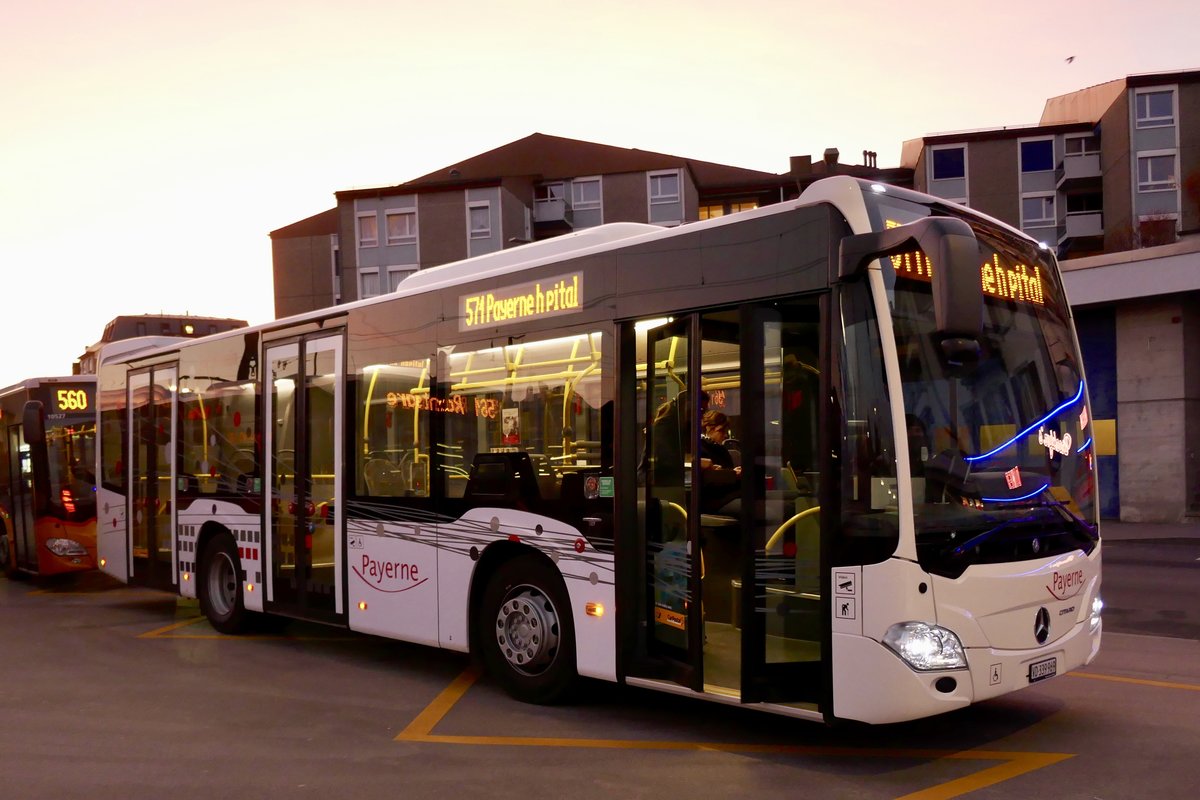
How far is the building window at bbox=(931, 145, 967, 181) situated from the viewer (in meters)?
54.5

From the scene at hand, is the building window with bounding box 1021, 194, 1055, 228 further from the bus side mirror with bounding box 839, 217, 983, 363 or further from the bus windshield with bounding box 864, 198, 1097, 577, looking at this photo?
the bus side mirror with bounding box 839, 217, 983, 363

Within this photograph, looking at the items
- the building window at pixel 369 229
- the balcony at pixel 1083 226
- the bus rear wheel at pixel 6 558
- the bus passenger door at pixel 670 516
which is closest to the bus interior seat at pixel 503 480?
the bus passenger door at pixel 670 516

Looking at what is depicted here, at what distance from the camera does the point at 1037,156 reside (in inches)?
2149

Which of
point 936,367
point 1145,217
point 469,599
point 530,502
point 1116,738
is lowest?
point 1116,738

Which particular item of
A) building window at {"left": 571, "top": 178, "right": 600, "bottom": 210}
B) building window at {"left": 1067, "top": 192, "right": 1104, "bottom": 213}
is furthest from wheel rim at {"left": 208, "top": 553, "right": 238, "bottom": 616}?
building window at {"left": 1067, "top": 192, "right": 1104, "bottom": 213}

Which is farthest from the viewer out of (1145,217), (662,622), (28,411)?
(1145,217)

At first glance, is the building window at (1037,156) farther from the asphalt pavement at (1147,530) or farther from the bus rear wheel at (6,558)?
the bus rear wheel at (6,558)

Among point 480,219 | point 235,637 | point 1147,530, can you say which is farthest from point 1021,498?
point 480,219

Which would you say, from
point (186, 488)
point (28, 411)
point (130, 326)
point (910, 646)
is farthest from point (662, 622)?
point (130, 326)

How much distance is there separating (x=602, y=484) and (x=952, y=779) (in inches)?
104

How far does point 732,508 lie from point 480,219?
49836 mm

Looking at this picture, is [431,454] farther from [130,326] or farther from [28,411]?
[130,326]

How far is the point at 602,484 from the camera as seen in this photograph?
700 centimetres

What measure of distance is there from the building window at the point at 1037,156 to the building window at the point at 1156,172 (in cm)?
457
